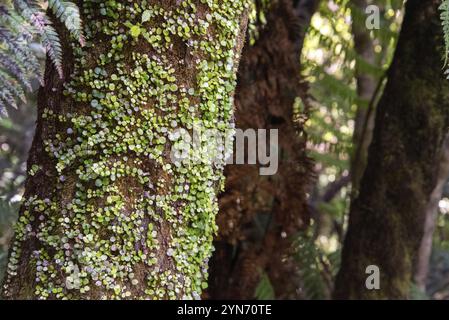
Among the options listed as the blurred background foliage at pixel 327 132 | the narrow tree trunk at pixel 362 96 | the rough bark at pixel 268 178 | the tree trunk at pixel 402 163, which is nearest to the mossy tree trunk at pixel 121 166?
the blurred background foliage at pixel 327 132

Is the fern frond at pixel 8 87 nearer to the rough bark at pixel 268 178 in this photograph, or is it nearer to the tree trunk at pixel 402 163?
the rough bark at pixel 268 178

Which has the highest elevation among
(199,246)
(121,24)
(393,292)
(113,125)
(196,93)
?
(121,24)

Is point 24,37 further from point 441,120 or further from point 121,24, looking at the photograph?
point 441,120

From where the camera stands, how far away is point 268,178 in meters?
2.40

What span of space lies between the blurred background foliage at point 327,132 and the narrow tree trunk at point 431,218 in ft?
0.48

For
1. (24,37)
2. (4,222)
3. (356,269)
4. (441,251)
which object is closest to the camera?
(24,37)

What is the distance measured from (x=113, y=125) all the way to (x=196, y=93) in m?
0.22

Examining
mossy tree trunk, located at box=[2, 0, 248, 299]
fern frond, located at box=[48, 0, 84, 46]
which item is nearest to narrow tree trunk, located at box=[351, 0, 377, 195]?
mossy tree trunk, located at box=[2, 0, 248, 299]

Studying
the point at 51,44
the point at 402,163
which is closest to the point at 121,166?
the point at 51,44

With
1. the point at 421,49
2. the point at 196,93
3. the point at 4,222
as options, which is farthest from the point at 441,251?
the point at 196,93

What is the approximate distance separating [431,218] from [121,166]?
2.05 meters

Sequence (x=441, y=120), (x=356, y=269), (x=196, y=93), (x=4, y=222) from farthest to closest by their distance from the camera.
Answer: (x=4, y=222) < (x=356, y=269) < (x=441, y=120) < (x=196, y=93)

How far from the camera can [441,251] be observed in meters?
4.53

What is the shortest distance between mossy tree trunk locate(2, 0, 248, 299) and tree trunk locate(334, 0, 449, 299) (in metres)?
1.17
